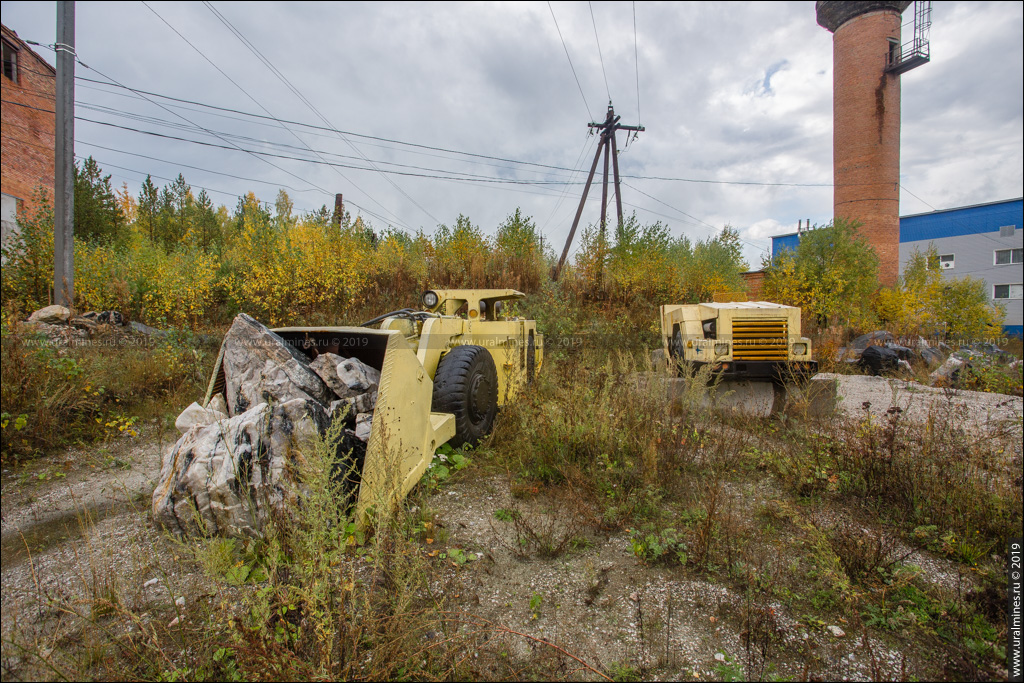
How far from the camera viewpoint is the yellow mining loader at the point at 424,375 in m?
2.50

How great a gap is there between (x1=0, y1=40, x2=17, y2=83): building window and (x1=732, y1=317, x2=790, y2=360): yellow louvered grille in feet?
22.3

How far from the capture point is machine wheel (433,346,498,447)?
3.65 m

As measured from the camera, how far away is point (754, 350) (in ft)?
20.5

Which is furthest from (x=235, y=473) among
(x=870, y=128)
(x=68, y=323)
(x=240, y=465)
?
(x=870, y=128)

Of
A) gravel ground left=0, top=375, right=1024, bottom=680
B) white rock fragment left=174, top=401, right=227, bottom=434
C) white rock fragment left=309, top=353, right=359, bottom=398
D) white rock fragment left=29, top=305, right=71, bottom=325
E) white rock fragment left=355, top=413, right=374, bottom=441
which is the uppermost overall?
white rock fragment left=29, top=305, right=71, bottom=325

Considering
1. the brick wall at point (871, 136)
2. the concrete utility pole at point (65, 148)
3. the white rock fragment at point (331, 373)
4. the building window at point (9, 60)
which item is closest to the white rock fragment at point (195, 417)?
the white rock fragment at point (331, 373)

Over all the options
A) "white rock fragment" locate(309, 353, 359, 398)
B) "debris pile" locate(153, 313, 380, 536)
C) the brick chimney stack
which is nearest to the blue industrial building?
the brick chimney stack

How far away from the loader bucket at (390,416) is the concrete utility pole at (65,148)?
11.3ft

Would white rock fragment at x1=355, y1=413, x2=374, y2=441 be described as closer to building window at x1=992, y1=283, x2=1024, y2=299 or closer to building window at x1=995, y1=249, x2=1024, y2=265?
building window at x1=992, y1=283, x2=1024, y2=299

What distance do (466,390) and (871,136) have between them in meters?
26.7

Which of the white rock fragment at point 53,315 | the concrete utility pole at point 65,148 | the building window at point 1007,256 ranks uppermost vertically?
the building window at point 1007,256

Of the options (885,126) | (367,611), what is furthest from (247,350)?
(885,126)

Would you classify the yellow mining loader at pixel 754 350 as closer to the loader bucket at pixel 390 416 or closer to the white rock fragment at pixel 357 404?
the loader bucket at pixel 390 416

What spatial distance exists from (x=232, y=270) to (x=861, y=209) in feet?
85.3
